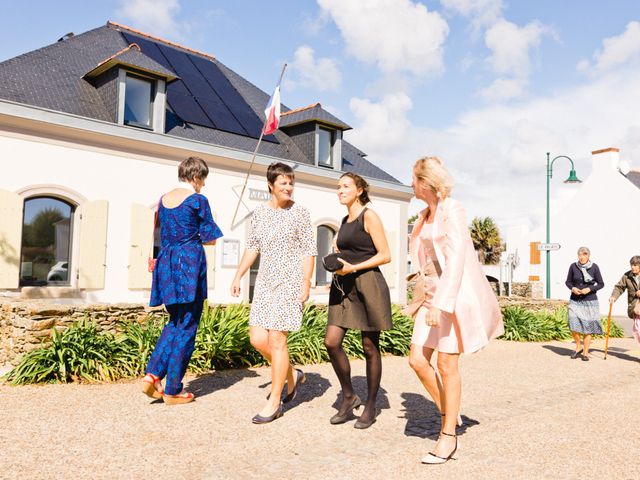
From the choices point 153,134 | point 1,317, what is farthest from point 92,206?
point 1,317

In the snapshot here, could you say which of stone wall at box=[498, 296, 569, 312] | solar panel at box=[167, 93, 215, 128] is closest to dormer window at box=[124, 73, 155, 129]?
solar panel at box=[167, 93, 215, 128]

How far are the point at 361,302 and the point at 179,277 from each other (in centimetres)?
150

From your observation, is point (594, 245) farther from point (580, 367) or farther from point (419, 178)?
point (419, 178)

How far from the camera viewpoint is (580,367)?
7.95m

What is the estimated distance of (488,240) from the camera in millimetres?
42188

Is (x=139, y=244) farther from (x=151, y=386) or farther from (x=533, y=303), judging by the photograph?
(x=533, y=303)

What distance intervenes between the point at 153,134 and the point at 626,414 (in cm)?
955

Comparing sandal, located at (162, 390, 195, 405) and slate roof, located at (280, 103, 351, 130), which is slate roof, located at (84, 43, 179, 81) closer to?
slate roof, located at (280, 103, 351, 130)

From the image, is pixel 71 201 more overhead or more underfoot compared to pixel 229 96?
more underfoot

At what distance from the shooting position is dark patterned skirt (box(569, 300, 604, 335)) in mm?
8816

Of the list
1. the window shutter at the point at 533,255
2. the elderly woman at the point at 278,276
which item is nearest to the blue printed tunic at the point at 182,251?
the elderly woman at the point at 278,276

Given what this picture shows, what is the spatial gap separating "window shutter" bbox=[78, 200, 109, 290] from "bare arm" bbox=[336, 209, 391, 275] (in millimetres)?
7754

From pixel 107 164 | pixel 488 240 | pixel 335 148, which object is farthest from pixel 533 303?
pixel 488 240

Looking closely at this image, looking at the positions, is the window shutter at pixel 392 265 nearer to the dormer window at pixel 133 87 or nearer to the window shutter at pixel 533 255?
the dormer window at pixel 133 87
